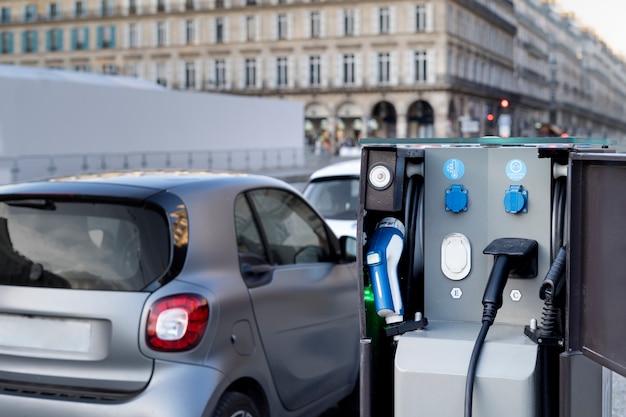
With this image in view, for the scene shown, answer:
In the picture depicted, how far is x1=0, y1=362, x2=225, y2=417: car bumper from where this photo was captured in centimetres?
399

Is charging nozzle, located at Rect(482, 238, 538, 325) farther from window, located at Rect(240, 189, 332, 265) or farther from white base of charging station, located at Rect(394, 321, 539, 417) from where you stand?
window, located at Rect(240, 189, 332, 265)

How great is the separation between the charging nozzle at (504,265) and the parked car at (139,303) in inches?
57.2

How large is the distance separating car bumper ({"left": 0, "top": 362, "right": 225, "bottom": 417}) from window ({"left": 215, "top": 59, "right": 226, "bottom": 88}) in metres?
84.3

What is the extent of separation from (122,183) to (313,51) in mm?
80573

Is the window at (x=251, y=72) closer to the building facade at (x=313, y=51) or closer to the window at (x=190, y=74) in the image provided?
the building facade at (x=313, y=51)

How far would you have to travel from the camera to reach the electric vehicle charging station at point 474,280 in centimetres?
298

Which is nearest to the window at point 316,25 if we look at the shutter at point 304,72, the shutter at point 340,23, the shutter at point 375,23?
the shutter at point 340,23

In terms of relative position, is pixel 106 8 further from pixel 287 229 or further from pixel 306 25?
pixel 287 229

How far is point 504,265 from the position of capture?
318 cm

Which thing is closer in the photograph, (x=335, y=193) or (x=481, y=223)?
(x=481, y=223)

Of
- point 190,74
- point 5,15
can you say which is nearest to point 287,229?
point 190,74

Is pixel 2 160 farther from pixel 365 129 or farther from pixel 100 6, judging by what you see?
pixel 100 6

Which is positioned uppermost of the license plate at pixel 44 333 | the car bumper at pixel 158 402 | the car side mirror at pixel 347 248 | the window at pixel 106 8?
the window at pixel 106 8

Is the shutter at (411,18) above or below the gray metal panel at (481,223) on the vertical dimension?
above
